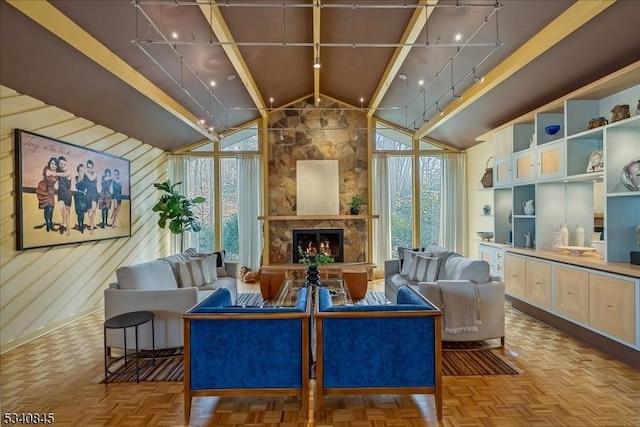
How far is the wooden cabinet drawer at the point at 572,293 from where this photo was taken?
3.76 metres

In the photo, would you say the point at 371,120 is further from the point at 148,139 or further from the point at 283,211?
the point at 148,139

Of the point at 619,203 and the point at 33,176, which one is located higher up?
the point at 33,176

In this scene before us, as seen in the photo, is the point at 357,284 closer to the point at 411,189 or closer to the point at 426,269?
the point at 426,269

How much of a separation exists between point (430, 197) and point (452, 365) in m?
5.14

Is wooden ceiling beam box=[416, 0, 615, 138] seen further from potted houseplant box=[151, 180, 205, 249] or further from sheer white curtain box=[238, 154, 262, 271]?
potted houseplant box=[151, 180, 205, 249]

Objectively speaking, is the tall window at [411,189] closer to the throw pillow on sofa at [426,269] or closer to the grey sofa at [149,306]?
the throw pillow on sofa at [426,269]

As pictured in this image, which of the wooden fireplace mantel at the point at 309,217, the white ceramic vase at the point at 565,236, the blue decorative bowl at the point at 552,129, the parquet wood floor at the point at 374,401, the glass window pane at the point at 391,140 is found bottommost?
the parquet wood floor at the point at 374,401

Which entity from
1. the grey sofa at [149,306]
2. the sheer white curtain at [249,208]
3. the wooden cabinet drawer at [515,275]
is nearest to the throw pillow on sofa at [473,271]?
the wooden cabinet drawer at [515,275]

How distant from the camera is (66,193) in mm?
4715

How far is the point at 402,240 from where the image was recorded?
804cm

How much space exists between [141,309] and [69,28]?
108 inches

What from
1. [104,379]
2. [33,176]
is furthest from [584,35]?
[33,176]

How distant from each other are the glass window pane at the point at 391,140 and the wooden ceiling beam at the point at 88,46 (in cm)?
433

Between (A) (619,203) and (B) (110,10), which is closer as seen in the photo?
(B) (110,10)
